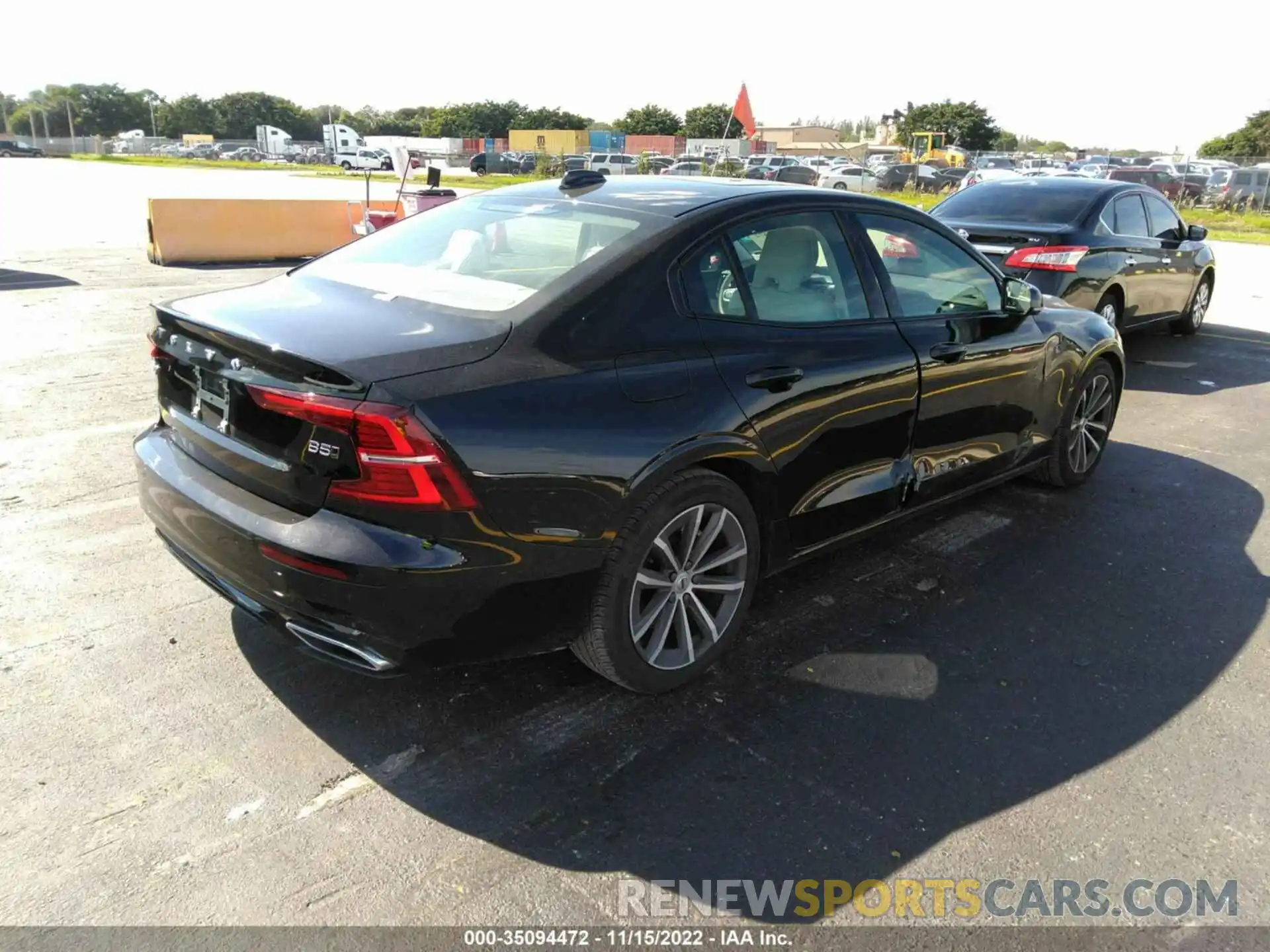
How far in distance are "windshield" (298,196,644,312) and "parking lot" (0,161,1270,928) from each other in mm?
1345

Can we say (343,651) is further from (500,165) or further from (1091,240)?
(500,165)

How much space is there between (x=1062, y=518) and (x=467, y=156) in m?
67.4

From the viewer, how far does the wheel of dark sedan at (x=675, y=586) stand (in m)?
2.96

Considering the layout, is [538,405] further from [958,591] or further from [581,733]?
[958,591]

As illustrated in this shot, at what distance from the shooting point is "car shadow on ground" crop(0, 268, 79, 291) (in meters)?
10.9

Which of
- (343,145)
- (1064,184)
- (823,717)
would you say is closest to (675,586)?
(823,717)

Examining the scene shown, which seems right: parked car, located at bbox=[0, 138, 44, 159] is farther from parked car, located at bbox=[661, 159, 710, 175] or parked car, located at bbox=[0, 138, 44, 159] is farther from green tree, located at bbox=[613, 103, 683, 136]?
parked car, located at bbox=[661, 159, 710, 175]

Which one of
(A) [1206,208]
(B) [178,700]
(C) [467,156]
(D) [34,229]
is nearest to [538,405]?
(B) [178,700]

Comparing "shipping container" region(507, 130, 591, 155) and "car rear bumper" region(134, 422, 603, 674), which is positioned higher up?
"shipping container" region(507, 130, 591, 155)

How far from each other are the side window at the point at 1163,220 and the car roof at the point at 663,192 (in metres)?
6.44

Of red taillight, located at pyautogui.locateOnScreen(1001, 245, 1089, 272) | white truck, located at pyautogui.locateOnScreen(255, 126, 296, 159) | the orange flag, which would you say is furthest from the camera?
white truck, located at pyautogui.locateOnScreen(255, 126, 296, 159)

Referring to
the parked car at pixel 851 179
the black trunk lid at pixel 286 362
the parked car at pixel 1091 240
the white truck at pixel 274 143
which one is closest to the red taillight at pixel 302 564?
the black trunk lid at pixel 286 362

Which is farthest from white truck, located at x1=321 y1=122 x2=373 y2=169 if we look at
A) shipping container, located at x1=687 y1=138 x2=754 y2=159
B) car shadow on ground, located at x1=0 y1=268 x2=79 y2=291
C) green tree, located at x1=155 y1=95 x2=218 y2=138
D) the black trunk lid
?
green tree, located at x1=155 y1=95 x2=218 y2=138

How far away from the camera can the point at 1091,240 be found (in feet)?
26.2
